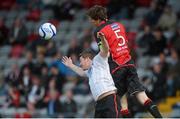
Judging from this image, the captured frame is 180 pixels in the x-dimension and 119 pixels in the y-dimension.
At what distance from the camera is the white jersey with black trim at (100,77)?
9547 millimetres

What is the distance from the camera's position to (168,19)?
17.7 metres

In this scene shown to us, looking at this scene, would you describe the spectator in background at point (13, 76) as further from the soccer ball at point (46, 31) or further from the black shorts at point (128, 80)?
the black shorts at point (128, 80)

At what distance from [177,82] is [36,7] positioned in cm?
826

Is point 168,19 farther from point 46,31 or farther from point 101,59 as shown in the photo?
point 101,59

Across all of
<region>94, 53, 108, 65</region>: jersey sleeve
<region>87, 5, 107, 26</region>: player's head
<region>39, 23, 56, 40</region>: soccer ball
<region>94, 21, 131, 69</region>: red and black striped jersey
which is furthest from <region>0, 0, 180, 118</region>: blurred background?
<region>94, 53, 108, 65</region>: jersey sleeve

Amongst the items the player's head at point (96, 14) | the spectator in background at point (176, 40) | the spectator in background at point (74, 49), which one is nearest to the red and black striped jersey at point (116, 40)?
the player's head at point (96, 14)

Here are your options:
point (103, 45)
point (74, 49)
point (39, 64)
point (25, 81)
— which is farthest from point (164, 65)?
point (103, 45)

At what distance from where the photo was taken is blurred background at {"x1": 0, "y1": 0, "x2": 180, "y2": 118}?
50.7ft

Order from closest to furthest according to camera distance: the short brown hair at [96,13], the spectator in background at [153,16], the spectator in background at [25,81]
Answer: the short brown hair at [96,13] → the spectator in background at [25,81] → the spectator in background at [153,16]

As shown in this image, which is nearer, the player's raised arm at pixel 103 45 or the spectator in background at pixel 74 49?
the player's raised arm at pixel 103 45

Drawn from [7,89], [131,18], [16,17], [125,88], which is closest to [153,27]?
[131,18]

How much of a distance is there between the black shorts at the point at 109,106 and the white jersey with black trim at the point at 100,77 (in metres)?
0.11

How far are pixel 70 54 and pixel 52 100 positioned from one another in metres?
2.13

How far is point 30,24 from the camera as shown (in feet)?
69.3
